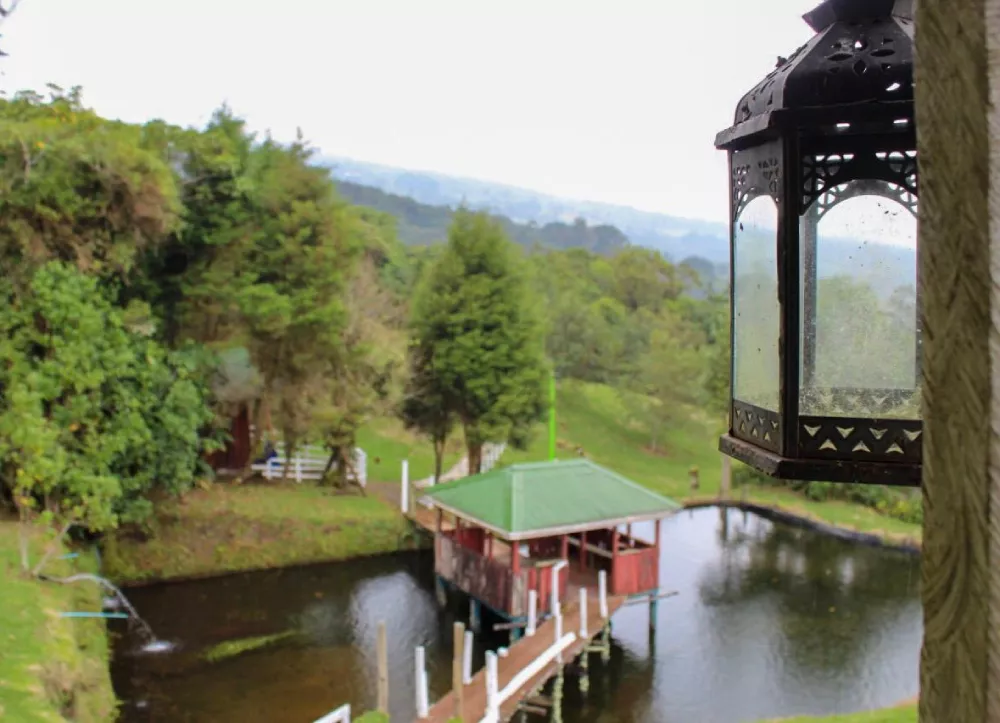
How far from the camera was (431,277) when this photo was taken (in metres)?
16.2

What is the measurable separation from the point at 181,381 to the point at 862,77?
12.6 m

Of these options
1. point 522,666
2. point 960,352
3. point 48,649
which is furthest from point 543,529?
point 960,352

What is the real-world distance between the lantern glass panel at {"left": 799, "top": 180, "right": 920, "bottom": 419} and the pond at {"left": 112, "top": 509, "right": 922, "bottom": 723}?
8374 millimetres

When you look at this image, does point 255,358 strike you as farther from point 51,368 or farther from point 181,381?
point 51,368

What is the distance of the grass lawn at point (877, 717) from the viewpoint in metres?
8.31

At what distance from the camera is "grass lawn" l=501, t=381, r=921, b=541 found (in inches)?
704

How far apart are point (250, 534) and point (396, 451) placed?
6.98 metres

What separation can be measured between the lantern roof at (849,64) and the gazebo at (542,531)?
9.39 meters

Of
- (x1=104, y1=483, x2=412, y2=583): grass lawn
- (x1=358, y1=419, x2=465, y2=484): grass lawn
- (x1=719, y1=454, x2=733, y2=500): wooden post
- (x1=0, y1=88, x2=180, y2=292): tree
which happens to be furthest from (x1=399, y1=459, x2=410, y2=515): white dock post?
(x1=719, y1=454, x2=733, y2=500): wooden post

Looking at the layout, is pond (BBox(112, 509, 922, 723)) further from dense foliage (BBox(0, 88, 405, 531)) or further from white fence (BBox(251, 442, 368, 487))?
white fence (BBox(251, 442, 368, 487))

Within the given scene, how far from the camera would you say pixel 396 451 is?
69.2ft

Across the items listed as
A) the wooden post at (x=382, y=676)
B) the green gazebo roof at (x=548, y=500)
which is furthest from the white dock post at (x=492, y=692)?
the green gazebo roof at (x=548, y=500)

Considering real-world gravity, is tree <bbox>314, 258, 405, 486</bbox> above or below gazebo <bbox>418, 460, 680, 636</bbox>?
above

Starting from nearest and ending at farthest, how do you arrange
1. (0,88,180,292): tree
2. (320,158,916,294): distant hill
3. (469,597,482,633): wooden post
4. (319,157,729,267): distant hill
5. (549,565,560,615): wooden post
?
(549,565,560,615): wooden post, (0,88,180,292): tree, (469,597,482,633): wooden post, (320,158,916,294): distant hill, (319,157,729,267): distant hill
